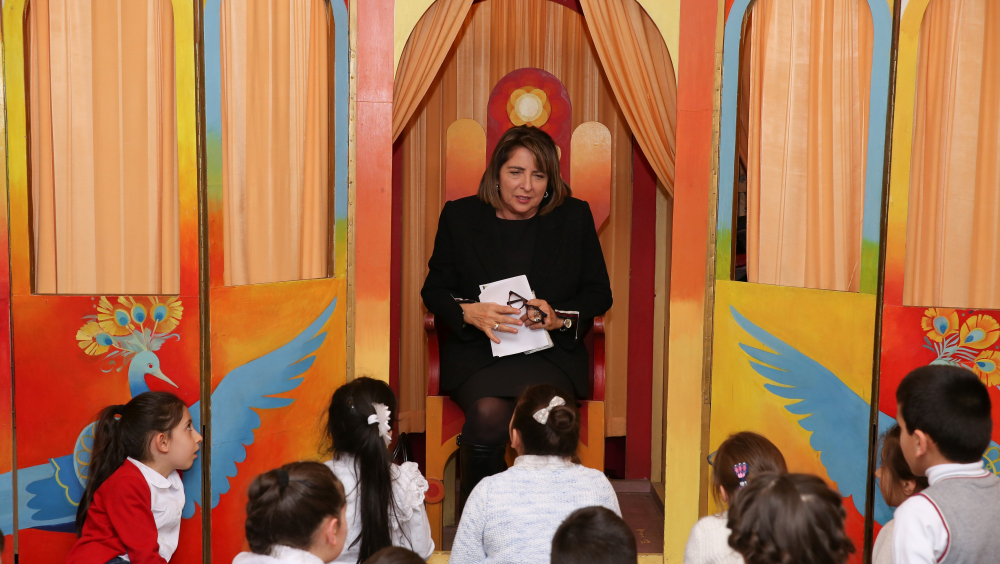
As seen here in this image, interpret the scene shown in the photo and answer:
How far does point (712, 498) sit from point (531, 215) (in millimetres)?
1383

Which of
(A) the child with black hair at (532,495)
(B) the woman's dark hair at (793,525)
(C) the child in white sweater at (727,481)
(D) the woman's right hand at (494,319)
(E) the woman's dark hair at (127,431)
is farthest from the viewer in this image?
(D) the woman's right hand at (494,319)

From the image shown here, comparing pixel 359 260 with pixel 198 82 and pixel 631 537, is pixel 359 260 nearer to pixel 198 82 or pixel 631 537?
pixel 198 82

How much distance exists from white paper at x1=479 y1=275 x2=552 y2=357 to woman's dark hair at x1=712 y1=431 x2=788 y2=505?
1238 millimetres

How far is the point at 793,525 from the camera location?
1.37m

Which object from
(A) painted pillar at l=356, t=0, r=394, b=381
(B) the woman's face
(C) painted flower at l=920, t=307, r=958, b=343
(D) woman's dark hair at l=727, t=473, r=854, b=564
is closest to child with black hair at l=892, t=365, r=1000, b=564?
(D) woman's dark hair at l=727, t=473, r=854, b=564

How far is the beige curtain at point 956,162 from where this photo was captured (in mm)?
2637

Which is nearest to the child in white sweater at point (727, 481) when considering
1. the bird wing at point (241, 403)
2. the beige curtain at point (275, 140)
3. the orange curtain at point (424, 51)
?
the bird wing at point (241, 403)

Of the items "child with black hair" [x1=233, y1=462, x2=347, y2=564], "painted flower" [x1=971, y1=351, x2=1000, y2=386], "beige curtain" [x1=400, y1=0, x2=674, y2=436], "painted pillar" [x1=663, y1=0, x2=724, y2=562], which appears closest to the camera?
"child with black hair" [x1=233, y1=462, x2=347, y2=564]

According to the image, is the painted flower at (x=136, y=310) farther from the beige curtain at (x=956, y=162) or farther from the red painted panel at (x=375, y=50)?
the beige curtain at (x=956, y=162)

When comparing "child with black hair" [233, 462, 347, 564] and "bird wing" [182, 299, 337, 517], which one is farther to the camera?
"bird wing" [182, 299, 337, 517]

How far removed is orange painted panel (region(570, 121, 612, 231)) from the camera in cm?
360

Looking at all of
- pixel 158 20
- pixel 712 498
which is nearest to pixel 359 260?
pixel 158 20

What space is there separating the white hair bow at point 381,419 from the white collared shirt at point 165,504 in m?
0.76

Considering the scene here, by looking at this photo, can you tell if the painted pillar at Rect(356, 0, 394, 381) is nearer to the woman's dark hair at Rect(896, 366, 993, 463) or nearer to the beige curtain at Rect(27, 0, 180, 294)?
the beige curtain at Rect(27, 0, 180, 294)
